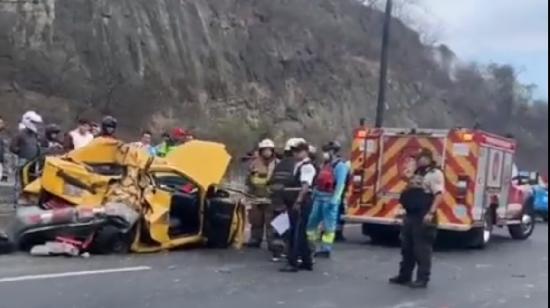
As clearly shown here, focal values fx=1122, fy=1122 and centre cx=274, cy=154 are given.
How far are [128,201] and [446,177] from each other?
589 centimetres

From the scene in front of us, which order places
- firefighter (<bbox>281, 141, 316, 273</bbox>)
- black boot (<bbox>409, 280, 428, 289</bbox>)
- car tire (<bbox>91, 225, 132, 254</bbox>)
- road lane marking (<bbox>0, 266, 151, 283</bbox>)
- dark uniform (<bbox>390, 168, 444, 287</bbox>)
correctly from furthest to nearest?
car tire (<bbox>91, 225, 132, 254</bbox>) → firefighter (<bbox>281, 141, 316, 273</bbox>) → black boot (<bbox>409, 280, 428, 289</bbox>) → dark uniform (<bbox>390, 168, 444, 287</bbox>) → road lane marking (<bbox>0, 266, 151, 283</bbox>)

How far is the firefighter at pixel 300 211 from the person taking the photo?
13.3m

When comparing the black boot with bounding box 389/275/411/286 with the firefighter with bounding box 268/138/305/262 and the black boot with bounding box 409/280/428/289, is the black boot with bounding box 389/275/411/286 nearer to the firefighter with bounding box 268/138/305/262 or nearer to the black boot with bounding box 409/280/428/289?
the black boot with bounding box 409/280/428/289

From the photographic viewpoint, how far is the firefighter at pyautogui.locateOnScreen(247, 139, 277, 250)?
633 inches

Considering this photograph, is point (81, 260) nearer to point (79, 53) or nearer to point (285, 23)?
point (79, 53)

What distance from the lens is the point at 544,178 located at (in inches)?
1281

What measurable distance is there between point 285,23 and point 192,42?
13085 millimetres

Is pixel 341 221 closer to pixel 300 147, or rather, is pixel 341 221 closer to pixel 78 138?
pixel 78 138

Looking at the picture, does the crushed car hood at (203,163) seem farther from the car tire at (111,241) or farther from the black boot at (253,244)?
the car tire at (111,241)

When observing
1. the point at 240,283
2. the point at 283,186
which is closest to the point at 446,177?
the point at 283,186

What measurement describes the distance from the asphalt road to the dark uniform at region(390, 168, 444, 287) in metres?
0.35

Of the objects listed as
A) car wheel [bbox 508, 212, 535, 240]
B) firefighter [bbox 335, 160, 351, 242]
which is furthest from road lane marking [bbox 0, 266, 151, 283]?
car wheel [bbox 508, 212, 535, 240]

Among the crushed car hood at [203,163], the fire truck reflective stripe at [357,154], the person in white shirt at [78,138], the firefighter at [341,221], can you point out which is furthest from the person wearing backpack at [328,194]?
the person in white shirt at [78,138]

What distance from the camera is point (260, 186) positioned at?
1617 centimetres
